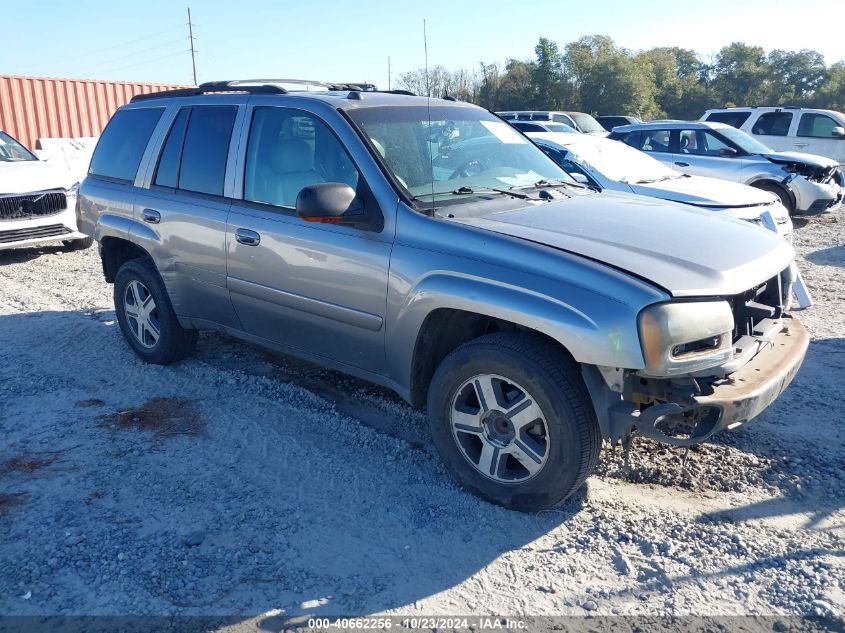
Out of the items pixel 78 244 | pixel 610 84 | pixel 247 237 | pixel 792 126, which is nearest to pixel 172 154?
pixel 247 237

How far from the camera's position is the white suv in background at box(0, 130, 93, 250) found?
9.16 metres

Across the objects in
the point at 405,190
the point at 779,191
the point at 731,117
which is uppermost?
the point at 731,117

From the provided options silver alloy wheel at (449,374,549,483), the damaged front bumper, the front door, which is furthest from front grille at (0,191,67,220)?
the damaged front bumper

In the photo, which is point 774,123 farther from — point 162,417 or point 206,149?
point 162,417

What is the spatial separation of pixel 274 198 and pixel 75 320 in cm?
349

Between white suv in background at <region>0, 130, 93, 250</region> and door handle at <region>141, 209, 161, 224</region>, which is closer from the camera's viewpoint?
door handle at <region>141, 209, 161, 224</region>

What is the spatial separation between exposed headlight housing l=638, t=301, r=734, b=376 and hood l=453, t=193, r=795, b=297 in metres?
0.08

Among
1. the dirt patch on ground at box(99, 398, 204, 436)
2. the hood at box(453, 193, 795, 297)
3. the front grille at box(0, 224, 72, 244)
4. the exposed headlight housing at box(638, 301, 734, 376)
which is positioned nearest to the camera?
the exposed headlight housing at box(638, 301, 734, 376)

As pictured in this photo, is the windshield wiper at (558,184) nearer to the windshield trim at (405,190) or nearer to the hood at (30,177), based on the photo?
the windshield trim at (405,190)

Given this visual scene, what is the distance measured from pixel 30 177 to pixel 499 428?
847cm

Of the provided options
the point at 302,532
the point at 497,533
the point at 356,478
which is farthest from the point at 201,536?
the point at 497,533

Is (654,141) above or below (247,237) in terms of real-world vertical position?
above

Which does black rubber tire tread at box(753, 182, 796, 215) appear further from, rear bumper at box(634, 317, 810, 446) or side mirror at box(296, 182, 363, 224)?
side mirror at box(296, 182, 363, 224)

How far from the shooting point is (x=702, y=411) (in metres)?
3.12
